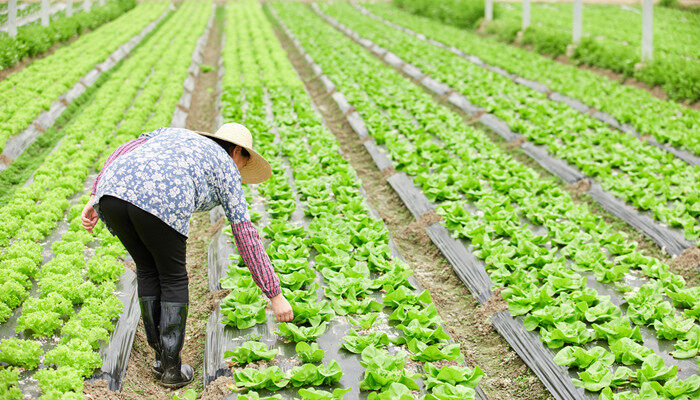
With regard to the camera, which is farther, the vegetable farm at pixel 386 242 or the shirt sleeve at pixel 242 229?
the vegetable farm at pixel 386 242

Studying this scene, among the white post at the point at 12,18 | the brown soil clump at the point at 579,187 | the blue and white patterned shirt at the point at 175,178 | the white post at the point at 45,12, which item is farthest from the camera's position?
the white post at the point at 45,12

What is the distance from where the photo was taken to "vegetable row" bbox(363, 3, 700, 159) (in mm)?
8924

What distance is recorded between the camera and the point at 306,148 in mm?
7965

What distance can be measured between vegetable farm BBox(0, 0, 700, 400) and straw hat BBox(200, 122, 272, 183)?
0.56 meters

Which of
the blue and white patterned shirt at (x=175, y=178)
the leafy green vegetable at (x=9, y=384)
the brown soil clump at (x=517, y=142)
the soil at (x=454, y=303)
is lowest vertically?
the brown soil clump at (x=517, y=142)

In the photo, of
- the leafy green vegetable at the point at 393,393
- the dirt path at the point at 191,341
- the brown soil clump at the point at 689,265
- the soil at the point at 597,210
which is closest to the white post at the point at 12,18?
the dirt path at the point at 191,341

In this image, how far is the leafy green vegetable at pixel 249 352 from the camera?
3.57 metres

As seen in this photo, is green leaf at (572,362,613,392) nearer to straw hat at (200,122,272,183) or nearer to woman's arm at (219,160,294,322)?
woman's arm at (219,160,294,322)

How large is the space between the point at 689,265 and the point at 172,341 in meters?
4.69

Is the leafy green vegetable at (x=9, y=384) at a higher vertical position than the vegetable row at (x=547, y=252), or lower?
higher

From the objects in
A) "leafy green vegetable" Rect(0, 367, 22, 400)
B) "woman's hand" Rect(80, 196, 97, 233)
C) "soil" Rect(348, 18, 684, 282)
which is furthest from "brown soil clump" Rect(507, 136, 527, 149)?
"leafy green vegetable" Rect(0, 367, 22, 400)

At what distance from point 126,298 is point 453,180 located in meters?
4.06

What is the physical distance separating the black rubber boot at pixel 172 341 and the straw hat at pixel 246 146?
0.90 m

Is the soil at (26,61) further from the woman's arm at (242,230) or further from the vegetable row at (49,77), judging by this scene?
the woman's arm at (242,230)
